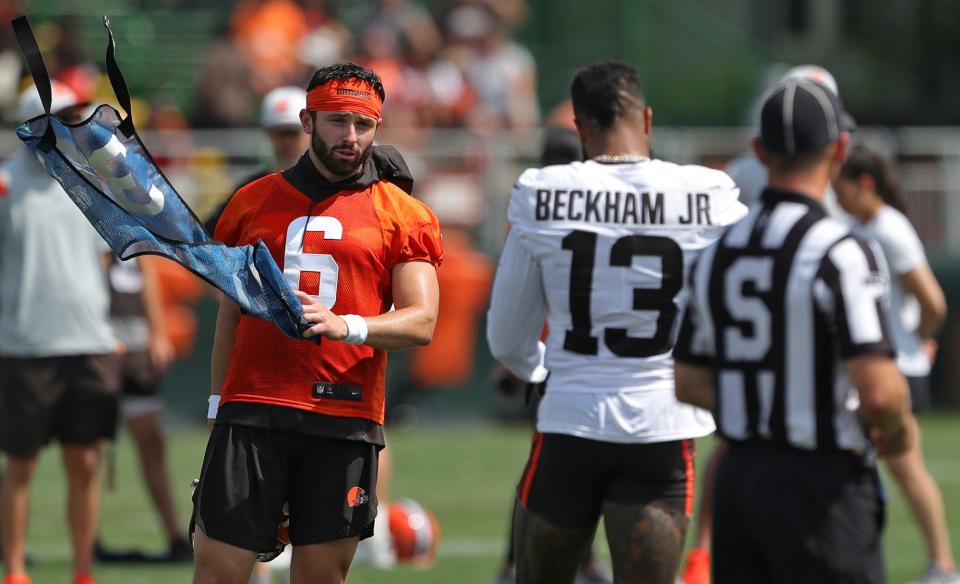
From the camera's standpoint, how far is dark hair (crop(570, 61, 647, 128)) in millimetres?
5996

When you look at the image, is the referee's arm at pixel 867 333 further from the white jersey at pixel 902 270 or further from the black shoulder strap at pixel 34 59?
the white jersey at pixel 902 270

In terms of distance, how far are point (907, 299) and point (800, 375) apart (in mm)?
4906

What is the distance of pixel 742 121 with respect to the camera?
19594 millimetres

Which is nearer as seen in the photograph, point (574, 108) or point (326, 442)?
point (326, 442)

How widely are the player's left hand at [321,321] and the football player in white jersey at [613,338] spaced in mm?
931

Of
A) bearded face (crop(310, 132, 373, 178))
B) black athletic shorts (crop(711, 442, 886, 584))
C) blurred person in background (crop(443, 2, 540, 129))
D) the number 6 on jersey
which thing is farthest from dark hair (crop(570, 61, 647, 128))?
blurred person in background (crop(443, 2, 540, 129))

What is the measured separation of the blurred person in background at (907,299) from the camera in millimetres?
8492

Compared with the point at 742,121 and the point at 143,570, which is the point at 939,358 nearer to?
the point at 742,121

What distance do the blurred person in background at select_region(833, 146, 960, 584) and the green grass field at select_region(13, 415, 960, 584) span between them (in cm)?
65

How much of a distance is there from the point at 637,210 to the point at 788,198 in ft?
3.91

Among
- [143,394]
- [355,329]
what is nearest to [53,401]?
[143,394]

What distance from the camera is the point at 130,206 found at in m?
5.40

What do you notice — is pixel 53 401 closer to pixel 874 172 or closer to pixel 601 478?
pixel 601 478

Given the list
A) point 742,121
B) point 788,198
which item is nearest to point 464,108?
point 742,121
